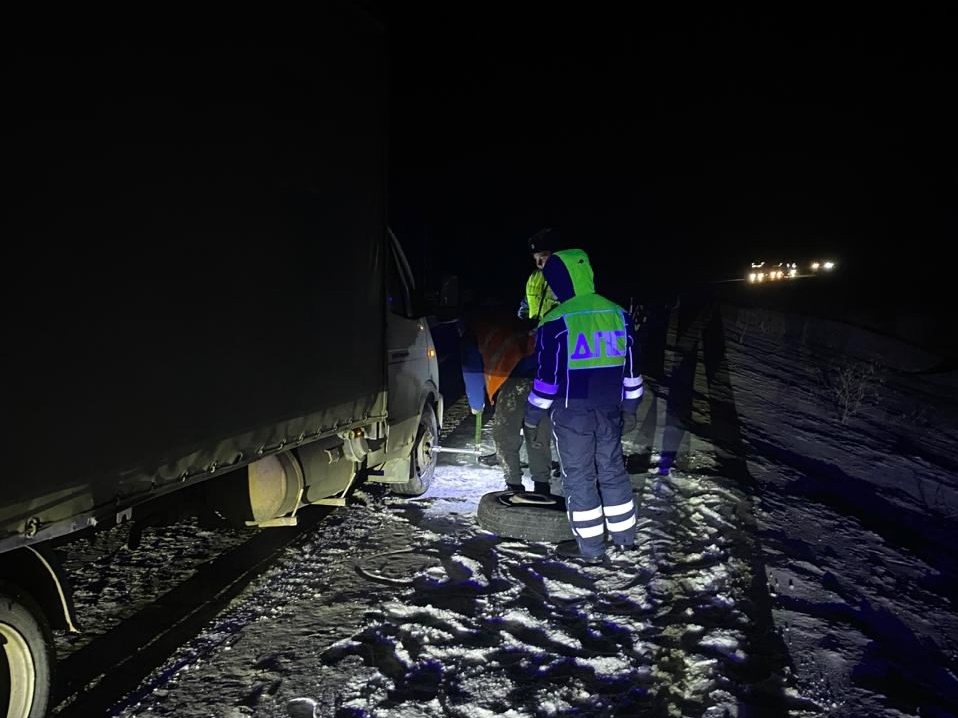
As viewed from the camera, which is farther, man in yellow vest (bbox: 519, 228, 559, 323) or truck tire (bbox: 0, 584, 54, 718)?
man in yellow vest (bbox: 519, 228, 559, 323)

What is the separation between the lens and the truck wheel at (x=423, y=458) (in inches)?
Result: 208

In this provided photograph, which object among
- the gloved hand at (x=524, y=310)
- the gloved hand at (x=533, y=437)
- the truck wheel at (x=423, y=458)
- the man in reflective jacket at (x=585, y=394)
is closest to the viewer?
the man in reflective jacket at (x=585, y=394)

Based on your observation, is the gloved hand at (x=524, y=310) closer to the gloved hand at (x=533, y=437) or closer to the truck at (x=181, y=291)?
the gloved hand at (x=533, y=437)

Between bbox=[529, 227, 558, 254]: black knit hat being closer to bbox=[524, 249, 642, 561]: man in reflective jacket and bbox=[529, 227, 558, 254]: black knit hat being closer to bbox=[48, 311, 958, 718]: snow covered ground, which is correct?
bbox=[524, 249, 642, 561]: man in reflective jacket

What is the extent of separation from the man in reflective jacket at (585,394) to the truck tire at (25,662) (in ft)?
9.45

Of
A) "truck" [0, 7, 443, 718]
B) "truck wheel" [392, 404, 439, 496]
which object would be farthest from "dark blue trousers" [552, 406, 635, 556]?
"truck wheel" [392, 404, 439, 496]

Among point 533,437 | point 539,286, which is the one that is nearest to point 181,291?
point 533,437

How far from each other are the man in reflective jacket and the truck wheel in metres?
1.39

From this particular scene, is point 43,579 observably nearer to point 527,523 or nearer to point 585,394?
point 527,523

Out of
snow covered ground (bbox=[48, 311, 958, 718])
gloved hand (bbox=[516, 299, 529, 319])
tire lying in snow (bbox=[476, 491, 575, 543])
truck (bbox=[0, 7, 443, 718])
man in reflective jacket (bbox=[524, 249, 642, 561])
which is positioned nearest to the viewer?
truck (bbox=[0, 7, 443, 718])

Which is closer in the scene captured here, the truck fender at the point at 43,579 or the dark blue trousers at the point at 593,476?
the truck fender at the point at 43,579

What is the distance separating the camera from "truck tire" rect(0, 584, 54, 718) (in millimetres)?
2291

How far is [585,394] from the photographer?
13.7 feet

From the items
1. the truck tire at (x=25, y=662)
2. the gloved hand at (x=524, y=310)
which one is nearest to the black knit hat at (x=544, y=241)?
the gloved hand at (x=524, y=310)
